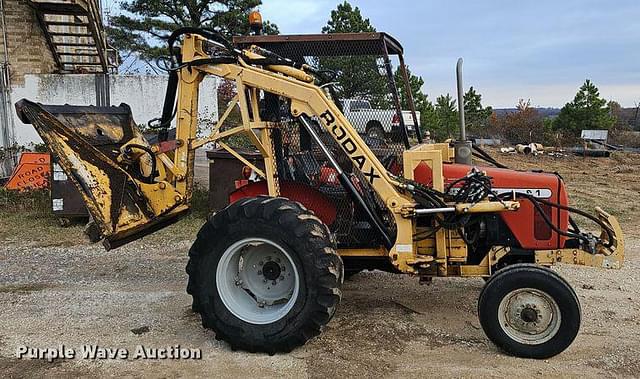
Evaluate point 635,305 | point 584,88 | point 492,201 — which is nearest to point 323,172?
point 492,201

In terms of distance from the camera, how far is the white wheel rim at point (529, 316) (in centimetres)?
428

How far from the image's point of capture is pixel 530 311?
4285 mm

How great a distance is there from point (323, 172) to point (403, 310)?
1456 millimetres

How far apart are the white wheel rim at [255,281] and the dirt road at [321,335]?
335 millimetres

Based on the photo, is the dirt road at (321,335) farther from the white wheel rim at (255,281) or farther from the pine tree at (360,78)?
the pine tree at (360,78)

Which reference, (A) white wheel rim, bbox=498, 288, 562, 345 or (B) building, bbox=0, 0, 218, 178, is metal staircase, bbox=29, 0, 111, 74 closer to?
(B) building, bbox=0, 0, 218, 178

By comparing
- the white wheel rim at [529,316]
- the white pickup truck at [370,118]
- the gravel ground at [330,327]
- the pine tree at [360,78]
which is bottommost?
the gravel ground at [330,327]

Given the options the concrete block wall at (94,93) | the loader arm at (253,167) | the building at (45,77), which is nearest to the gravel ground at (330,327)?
the loader arm at (253,167)

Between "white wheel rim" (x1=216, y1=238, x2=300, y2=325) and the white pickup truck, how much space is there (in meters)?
1.24

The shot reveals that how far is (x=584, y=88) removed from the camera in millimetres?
29078

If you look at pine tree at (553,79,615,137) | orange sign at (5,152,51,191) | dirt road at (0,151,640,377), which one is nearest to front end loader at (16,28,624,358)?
dirt road at (0,151,640,377)

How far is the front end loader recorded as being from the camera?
4.33 m

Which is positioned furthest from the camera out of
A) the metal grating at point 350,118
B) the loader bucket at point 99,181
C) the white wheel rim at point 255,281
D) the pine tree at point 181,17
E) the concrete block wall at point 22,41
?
the pine tree at point 181,17

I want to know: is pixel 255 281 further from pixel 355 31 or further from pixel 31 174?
pixel 355 31
